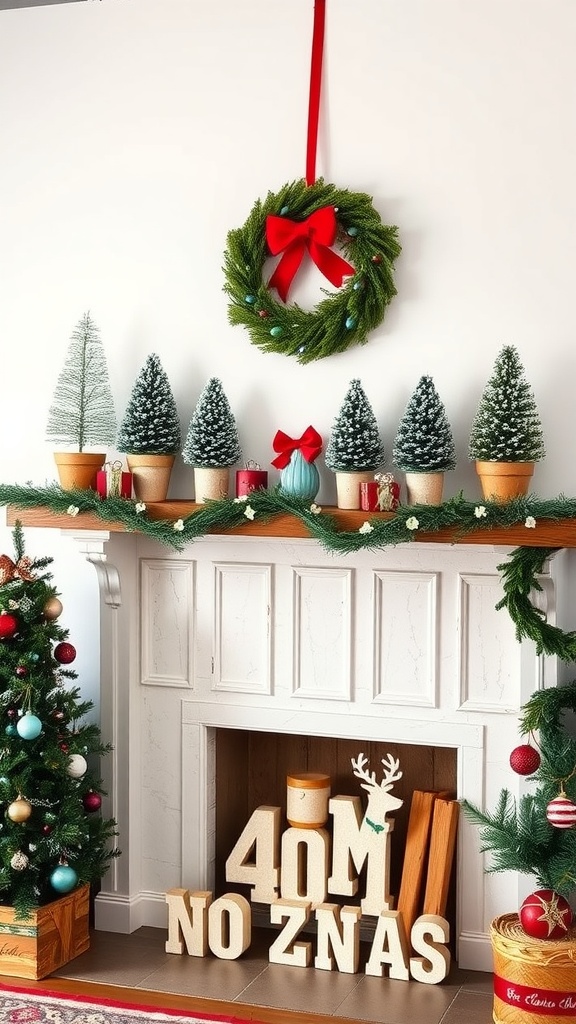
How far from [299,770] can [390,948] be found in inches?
24.2

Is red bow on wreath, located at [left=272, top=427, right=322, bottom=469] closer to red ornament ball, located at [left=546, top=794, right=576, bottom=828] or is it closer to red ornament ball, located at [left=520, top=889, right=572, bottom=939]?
red ornament ball, located at [left=546, top=794, right=576, bottom=828]

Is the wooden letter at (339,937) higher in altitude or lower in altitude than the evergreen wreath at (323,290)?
lower

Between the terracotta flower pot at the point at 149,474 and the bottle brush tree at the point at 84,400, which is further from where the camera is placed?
the bottle brush tree at the point at 84,400

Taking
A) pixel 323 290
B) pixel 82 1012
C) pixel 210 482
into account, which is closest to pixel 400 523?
pixel 210 482

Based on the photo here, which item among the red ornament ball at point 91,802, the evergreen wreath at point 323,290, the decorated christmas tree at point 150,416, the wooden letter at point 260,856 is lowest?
the wooden letter at point 260,856

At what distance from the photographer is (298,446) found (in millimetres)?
3297

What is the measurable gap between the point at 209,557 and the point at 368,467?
0.60 meters

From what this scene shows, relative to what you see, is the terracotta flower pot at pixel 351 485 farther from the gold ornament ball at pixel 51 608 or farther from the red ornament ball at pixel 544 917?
the red ornament ball at pixel 544 917

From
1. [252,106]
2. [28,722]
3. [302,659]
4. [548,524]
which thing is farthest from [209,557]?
[252,106]

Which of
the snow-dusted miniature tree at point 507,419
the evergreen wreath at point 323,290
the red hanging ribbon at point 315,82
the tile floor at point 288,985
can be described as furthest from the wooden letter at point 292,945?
the red hanging ribbon at point 315,82

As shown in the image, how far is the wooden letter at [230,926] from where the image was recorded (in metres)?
3.37

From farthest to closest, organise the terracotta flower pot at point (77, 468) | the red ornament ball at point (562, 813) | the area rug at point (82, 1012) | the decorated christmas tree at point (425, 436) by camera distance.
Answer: the terracotta flower pot at point (77, 468)
the decorated christmas tree at point (425, 436)
the area rug at point (82, 1012)
the red ornament ball at point (562, 813)

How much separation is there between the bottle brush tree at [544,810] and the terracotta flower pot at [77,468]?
1374mm

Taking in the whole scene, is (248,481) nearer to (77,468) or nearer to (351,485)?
(351,485)
